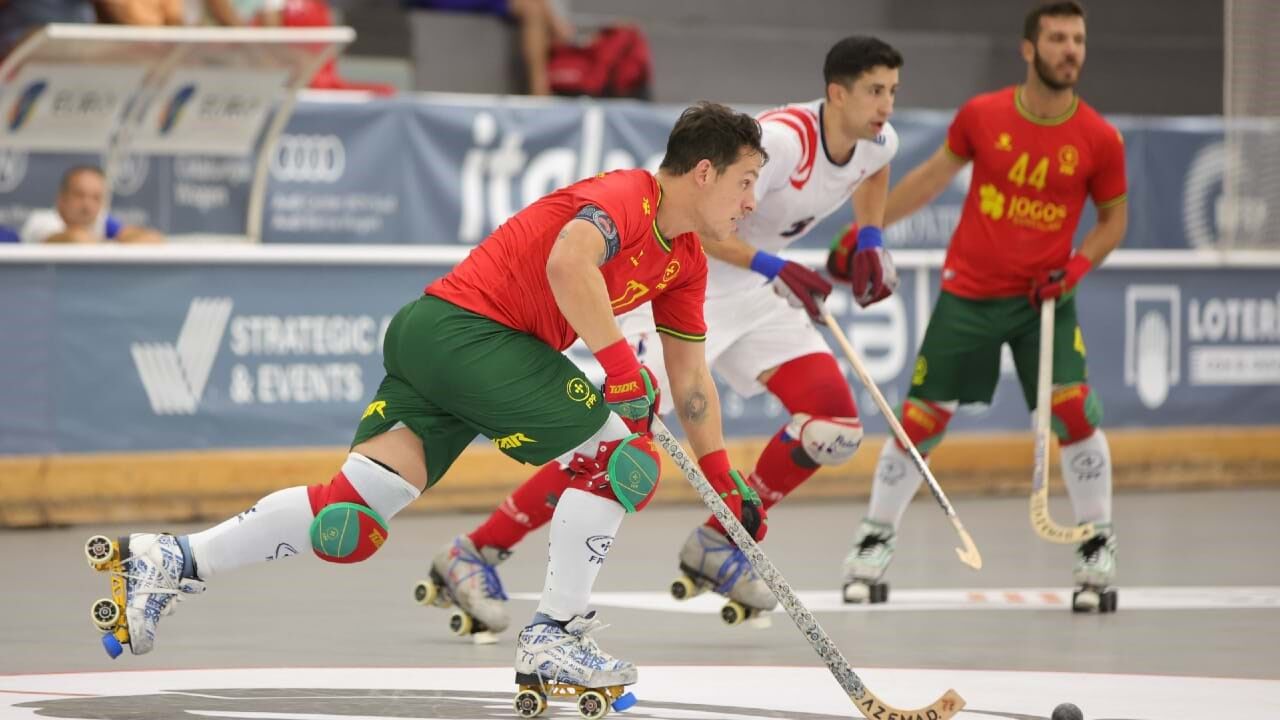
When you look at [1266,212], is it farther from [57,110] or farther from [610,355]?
[610,355]

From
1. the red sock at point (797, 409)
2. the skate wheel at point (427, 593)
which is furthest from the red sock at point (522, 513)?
the red sock at point (797, 409)

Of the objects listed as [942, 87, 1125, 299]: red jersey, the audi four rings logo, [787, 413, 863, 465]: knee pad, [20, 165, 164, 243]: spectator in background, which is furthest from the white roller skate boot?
the audi four rings logo

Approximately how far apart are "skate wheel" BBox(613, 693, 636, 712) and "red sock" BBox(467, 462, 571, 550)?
1.43 meters

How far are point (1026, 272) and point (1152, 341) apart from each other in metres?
4.21

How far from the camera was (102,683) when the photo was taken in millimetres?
5223

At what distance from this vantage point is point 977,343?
7.22 m

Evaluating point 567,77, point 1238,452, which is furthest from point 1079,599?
point 567,77

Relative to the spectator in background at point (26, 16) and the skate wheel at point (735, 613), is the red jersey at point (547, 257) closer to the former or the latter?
the skate wheel at point (735, 613)

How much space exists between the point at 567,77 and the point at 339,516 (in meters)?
8.73

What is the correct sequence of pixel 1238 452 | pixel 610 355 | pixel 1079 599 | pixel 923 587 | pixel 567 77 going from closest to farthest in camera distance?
pixel 610 355 < pixel 1079 599 < pixel 923 587 < pixel 1238 452 < pixel 567 77

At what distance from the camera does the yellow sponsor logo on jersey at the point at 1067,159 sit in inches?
281

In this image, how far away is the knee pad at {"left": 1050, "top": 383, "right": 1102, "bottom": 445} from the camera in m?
7.09

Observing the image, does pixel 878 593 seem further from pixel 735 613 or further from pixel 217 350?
pixel 217 350

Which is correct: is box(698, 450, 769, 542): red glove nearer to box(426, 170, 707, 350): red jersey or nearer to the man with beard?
box(426, 170, 707, 350): red jersey
